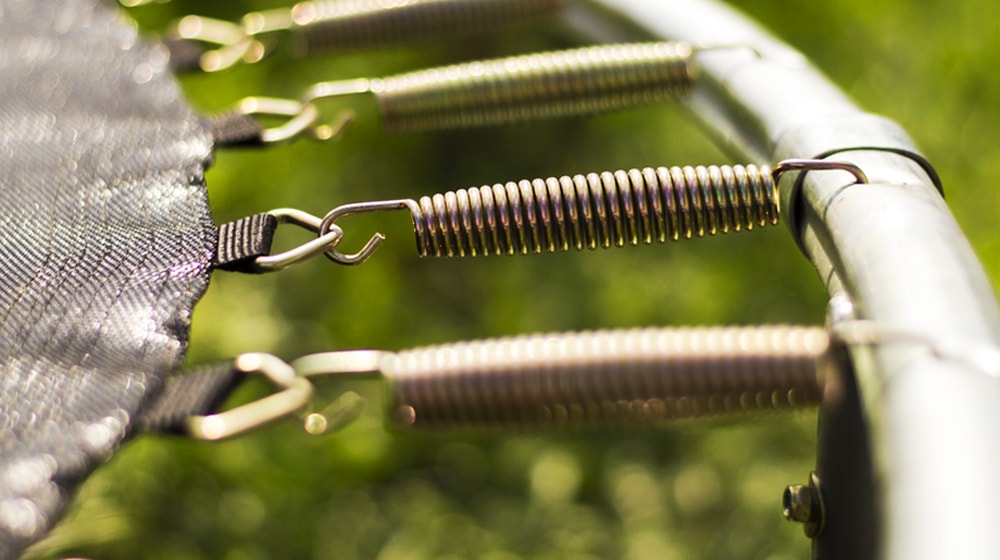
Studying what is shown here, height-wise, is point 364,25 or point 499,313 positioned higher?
point 364,25

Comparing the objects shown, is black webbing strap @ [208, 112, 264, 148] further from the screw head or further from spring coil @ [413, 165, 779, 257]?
the screw head

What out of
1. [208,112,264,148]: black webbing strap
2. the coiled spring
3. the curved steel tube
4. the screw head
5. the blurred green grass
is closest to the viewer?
the curved steel tube

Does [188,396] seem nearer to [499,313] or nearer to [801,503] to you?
[801,503]

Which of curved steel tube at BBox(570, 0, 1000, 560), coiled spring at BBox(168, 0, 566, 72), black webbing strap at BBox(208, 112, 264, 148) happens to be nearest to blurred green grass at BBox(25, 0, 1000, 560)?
coiled spring at BBox(168, 0, 566, 72)

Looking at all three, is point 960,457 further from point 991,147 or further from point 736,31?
point 991,147

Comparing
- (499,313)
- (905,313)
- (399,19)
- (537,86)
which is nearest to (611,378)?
(905,313)

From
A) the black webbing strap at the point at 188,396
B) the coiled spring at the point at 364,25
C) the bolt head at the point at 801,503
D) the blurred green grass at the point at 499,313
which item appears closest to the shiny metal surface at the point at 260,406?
the black webbing strap at the point at 188,396

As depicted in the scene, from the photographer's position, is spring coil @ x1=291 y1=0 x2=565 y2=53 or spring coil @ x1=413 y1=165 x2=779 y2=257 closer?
spring coil @ x1=413 y1=165 x2=779 y2=257

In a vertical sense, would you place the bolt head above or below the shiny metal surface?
below
